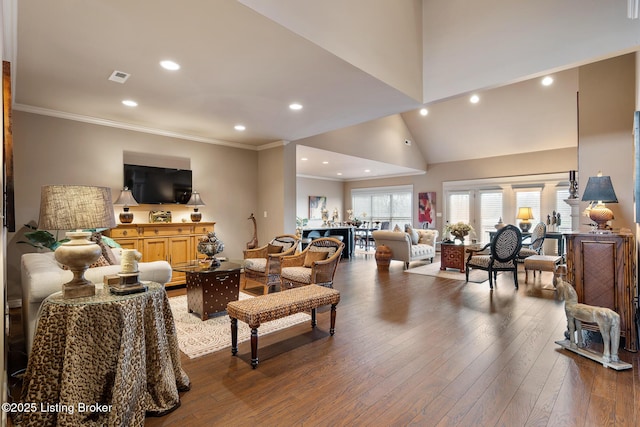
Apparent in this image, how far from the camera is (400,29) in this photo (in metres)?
4.00

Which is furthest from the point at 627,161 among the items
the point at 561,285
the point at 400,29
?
the point at 400,29

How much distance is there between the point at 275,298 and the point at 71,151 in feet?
13.5

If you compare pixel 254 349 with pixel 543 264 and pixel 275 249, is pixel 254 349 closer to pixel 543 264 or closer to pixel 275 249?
pixel 275 249

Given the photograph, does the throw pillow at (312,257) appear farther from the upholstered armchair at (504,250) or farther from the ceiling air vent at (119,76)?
the ceiling air vent at (119,76)

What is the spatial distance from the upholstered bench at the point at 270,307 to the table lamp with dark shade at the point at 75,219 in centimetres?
112

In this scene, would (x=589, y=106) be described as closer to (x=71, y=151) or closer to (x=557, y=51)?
(x=557, y=51)

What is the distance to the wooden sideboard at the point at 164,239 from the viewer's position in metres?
4.84

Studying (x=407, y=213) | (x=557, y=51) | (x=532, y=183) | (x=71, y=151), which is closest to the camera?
(x=557, y=51)

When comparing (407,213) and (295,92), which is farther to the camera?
(407,213)

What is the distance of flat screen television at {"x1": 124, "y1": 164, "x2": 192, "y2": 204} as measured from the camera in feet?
17.2

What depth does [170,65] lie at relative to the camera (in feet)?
10.5

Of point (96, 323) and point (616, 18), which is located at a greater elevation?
point (616, 18)

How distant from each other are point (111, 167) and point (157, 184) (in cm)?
72

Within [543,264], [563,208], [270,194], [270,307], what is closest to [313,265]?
[270,307]
